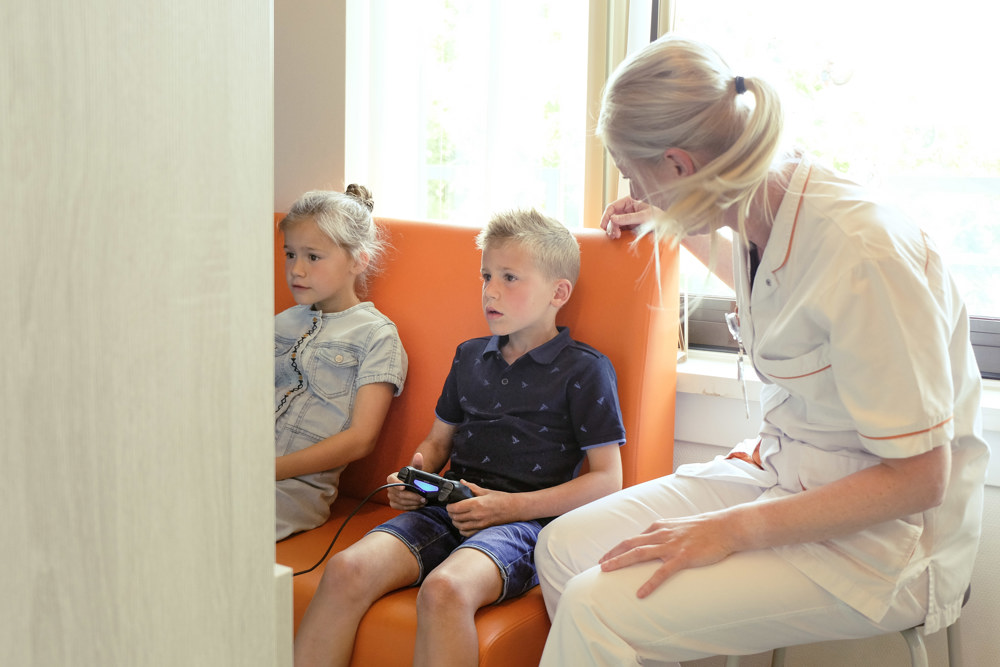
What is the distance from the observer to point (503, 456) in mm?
1507

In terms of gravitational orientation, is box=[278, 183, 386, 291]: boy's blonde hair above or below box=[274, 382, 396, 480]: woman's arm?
above

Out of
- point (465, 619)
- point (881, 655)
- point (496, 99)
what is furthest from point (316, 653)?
point (496, 99)

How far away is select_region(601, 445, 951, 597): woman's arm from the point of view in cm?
99

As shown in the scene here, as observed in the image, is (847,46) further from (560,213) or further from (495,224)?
(495,224)

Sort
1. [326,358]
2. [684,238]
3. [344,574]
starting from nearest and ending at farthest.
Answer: [344,574] → [684,238] → [326,358]

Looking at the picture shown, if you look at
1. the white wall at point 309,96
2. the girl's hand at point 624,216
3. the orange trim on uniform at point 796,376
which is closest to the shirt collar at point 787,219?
the orange trim on uniform at point 796,376

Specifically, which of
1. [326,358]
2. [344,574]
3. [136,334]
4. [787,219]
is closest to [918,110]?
[787,219]

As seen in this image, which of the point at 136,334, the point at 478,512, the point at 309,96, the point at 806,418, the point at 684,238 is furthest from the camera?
the point at 309,96

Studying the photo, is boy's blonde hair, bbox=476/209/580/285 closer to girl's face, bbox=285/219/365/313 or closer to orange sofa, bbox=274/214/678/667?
orange sofa, bbox=274/214/678/667

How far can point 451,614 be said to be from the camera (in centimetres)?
117

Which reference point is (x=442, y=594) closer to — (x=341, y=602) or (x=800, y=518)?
(x=341, y=602)

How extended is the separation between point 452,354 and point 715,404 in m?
0.56

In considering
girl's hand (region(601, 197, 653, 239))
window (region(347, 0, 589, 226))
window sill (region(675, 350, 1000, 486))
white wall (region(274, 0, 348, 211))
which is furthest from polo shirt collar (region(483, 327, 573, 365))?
white wall (region(274, 0, 348, 211))

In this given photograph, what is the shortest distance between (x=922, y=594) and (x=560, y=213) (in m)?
1.28
